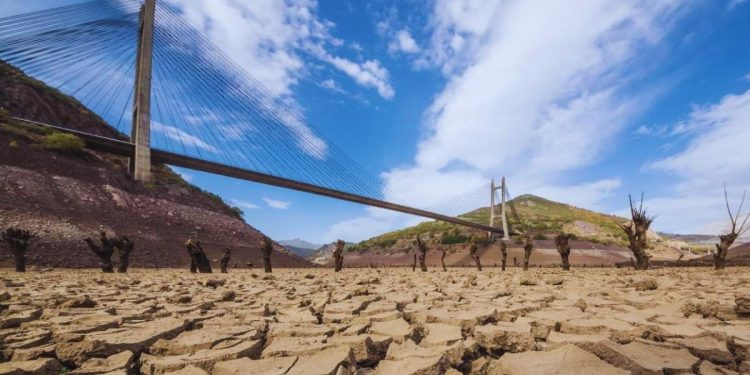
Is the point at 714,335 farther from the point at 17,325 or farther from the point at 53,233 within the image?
the point at 53,233

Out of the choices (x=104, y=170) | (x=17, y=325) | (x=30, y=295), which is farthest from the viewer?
(x=104, y=170)

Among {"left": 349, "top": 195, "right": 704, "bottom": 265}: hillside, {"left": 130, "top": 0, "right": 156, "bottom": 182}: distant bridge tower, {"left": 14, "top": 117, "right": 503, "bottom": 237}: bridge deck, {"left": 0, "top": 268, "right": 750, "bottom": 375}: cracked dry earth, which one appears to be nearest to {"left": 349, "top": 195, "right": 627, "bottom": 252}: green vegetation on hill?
{"left": 349, "top": 195, "right": 704, "bottom": 265}: hillside

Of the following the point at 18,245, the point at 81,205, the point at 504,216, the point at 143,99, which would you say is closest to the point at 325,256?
the point at 504,216

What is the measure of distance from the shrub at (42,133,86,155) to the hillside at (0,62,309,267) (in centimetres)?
4

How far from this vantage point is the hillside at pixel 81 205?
12203 mm

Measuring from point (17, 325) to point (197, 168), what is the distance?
18.3m

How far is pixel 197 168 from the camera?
19.6 m

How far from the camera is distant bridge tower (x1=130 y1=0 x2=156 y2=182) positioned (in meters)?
18.0

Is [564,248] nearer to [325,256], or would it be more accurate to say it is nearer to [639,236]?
[639,236]

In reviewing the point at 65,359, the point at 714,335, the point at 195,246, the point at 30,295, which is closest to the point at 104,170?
the point at 195,246

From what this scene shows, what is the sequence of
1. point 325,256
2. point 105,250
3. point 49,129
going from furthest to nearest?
point 325,256, point 49,129, point 105,250

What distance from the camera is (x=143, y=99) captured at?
19.2 metres

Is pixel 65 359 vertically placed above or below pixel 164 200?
→ below

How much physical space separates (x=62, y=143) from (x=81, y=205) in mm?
4905
